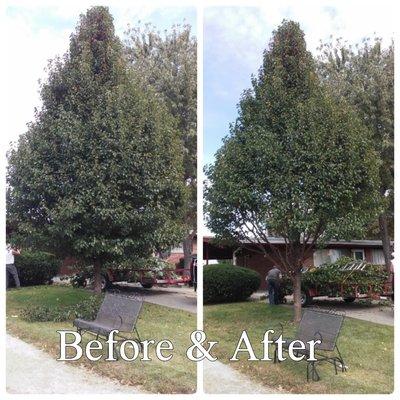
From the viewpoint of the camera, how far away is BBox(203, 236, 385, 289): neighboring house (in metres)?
6.99

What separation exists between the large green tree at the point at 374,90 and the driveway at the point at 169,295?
2782mm

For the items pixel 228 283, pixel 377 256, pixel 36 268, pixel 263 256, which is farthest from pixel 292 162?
pixel 377 256

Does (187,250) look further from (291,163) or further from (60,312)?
(291,163)

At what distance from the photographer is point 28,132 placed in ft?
20.8

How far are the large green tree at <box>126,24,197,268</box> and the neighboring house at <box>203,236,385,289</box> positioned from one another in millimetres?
364

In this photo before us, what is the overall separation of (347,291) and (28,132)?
18.0 ft

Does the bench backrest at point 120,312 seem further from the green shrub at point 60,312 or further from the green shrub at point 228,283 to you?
the green shrub at point 228,283

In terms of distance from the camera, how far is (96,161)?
20.5 feet

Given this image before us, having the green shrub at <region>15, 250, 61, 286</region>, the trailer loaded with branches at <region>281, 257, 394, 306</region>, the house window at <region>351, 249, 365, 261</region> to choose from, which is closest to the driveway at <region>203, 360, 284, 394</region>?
the trailer loaded with branches at <region>281, 257, 394, 306</region>

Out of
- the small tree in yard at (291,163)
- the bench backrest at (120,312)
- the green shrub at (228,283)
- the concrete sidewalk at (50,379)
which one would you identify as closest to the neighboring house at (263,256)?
the green shrub at (228,283)

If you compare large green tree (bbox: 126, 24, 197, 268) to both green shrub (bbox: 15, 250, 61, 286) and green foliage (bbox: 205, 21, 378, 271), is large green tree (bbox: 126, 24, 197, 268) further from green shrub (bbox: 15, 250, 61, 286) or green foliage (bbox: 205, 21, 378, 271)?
green shrub (bbox: 15, 250, 61, 286)

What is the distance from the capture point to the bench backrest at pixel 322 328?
4.89m

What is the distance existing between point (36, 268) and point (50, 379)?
507 cm

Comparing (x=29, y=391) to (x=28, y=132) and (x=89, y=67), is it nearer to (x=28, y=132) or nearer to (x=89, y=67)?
(x=28, y=132)
